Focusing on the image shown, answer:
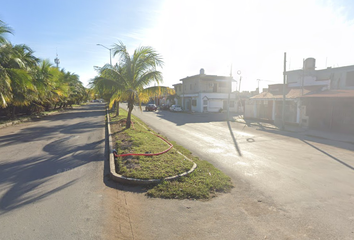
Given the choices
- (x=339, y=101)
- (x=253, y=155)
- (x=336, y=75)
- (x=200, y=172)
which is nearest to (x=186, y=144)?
(x=253, y=155)

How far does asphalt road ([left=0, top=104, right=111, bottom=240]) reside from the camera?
329 centimetres

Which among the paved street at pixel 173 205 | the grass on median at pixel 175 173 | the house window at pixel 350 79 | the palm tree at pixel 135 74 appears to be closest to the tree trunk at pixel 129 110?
the palm tree at pixel 135 74

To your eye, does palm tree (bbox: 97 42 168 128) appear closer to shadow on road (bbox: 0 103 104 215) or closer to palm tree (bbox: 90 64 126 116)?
palm tree (bbox: 90 64 126 116)

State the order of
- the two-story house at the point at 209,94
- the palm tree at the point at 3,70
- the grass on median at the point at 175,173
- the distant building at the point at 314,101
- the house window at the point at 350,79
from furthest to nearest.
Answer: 1. the two-story house at the point at 209,94
2. the house window at the point at 350,79
3. the distant building at the point at 314,101
4. the palm tree at the point at 3,70
5. the grass on median at the point at 175,173

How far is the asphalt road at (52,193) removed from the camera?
3.29 meters

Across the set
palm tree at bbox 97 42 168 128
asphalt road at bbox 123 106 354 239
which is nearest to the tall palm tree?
palm tree at bbox 97 42 168 128

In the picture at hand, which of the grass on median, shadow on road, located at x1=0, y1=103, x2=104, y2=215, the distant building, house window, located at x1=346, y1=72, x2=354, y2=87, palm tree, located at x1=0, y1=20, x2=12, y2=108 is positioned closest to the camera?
shadow on road, located at x1=0, y1=103, x2=104, y2=215

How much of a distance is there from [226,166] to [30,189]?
5577mm

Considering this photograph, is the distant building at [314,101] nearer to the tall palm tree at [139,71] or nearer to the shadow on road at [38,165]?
the tall palm tree at [139,71]

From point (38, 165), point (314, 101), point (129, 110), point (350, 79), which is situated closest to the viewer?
point (38, 165)

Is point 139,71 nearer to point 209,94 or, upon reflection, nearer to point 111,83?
point 111,83

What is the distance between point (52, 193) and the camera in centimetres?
460

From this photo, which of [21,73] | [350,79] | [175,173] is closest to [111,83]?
[21,73]

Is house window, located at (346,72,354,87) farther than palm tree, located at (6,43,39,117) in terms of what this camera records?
Yes
